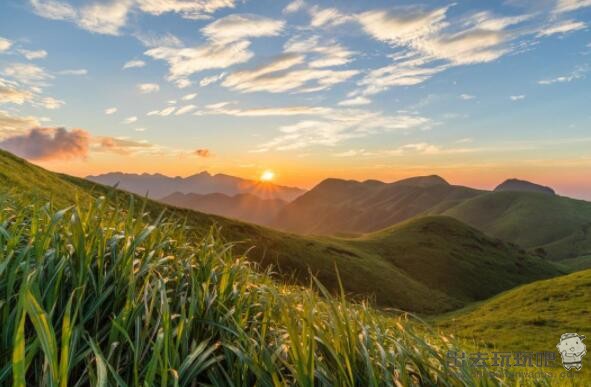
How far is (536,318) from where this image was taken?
3222cm

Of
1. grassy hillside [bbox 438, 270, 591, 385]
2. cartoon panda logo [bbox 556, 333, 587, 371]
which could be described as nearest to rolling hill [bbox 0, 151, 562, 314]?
grassy hillside [bbox 438, 270, 591, 385]

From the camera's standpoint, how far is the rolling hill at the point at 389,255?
163 ft

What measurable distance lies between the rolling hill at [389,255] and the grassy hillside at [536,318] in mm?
15171

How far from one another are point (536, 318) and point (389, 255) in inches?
2343

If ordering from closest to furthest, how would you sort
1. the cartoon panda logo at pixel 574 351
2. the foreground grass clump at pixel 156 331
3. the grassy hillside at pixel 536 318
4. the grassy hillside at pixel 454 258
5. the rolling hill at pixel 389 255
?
the foreground grass clump at pixel 156 331 < the cartoon panda logo at pixel 574 351 < the grassy hillside at pixel 536 318 < the rolling hill at pixel 389 255 < the grassy hillside at pixel 454 258

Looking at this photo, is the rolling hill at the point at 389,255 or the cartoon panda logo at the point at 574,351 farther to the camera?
the rolling hill at the point at 389,255

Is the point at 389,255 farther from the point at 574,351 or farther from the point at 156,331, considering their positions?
the point at 156,331

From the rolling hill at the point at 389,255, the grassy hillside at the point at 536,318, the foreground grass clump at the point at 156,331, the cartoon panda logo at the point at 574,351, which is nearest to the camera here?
the foreground grass clump at the point at 156,331

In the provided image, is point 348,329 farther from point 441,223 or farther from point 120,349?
point 441,223

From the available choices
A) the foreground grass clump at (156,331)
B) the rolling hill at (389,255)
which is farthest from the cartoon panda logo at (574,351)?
the rolling hill at (389,255)

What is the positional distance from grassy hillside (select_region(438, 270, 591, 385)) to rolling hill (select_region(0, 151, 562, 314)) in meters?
15.2

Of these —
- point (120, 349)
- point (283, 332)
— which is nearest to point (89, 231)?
point (120, 349)

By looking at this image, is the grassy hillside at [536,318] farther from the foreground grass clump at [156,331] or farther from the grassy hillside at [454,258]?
the grassy hillside at [454,258]

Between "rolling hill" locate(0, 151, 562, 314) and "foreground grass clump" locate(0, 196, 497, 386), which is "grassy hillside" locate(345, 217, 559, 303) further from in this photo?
"foreground grass clump" locate(0, 196, 497, 386)
